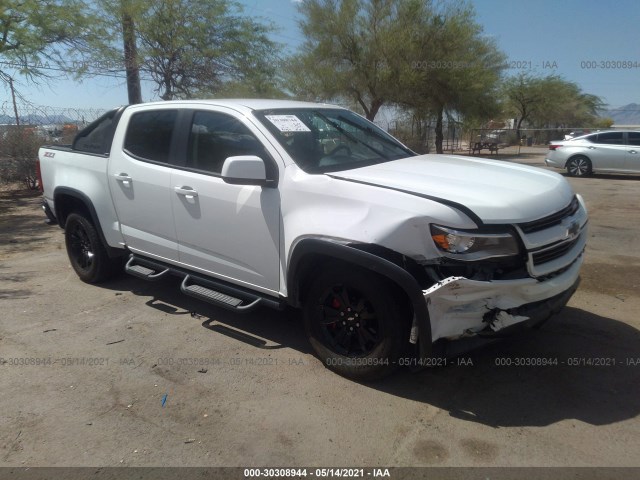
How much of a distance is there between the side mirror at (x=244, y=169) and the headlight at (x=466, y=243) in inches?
49.9

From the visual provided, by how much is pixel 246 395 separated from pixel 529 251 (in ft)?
6.59

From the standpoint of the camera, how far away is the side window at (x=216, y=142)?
3867 mm

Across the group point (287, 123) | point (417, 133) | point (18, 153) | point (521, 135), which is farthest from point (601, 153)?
point (521, 135)

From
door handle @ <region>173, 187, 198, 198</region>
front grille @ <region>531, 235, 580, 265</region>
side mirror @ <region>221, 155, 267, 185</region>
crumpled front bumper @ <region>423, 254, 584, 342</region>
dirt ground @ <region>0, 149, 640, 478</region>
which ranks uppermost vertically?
side mirror @ <region>221, 155, 267, 185</region>

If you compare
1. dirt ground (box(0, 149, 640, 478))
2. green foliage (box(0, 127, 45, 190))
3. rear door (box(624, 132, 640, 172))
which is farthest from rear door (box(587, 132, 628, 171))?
green foliage (box(0, 127, 45, 190))

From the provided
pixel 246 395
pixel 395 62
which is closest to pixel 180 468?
pixel 246 395

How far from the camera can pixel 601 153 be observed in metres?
15.7

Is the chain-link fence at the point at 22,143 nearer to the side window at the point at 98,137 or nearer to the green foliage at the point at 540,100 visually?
the side window at the point at 98,137

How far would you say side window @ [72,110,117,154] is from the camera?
507 cm

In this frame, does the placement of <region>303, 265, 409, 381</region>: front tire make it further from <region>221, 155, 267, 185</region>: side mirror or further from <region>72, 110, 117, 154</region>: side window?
<region>72, 110, 117, 154</region>: side window

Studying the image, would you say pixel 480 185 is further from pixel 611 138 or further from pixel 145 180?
pixel 611 138

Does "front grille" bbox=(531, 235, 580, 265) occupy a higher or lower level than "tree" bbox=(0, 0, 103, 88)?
lower

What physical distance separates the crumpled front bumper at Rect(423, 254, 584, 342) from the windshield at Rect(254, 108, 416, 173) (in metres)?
1.26

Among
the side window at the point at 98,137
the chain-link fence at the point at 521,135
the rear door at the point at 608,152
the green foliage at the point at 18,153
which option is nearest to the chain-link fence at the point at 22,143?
the green foliage at the point at 18,153
